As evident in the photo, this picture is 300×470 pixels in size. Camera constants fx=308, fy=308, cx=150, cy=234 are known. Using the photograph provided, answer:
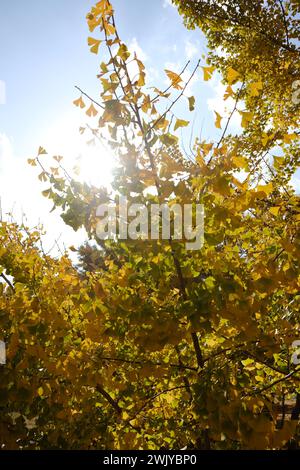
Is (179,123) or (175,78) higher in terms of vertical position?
(175,78)

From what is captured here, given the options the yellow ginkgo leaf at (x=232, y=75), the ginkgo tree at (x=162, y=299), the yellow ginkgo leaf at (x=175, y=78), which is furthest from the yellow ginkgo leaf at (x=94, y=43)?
the yellow ginkgo leaf at (x=232, y=75)

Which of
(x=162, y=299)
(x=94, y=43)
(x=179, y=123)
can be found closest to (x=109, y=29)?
(x=94, y=43)

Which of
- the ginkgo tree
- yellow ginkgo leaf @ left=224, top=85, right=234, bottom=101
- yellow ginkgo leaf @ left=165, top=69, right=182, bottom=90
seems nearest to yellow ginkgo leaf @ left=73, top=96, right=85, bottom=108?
the ginkgo tree

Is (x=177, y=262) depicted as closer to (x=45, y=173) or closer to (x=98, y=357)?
(x=98, y=357)

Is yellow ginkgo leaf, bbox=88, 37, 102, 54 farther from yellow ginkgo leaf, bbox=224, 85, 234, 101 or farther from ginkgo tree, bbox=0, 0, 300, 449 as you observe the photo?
yellow ginkgo leaf, bbox=224, 85, 234, 101

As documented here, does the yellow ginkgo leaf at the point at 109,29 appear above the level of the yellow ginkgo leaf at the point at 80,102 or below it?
above

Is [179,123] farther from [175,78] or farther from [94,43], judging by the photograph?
[94,43]

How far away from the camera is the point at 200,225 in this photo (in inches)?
62.7

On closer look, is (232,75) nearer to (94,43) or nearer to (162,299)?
(94,43)

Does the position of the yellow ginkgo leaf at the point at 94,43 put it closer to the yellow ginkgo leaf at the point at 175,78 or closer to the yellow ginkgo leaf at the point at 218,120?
the yellow ginkgo leaf at the point at 175,78

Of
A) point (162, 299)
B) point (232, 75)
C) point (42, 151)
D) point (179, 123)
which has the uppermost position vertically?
point (232, 75)

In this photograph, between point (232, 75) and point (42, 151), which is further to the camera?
point (42, 151)
